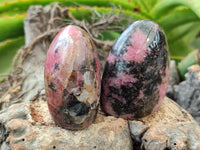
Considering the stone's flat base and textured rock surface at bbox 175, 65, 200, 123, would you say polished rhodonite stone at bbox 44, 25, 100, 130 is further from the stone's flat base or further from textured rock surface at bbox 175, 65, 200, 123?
textured rock surface at bbox 175, 65, 200, 123

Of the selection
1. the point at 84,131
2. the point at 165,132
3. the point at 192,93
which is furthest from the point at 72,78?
the point at 192,93

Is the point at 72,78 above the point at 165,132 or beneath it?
above

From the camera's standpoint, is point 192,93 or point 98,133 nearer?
point 98,133

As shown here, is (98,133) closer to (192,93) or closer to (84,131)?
(84,131)

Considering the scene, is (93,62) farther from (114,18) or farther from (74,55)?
(114,18)

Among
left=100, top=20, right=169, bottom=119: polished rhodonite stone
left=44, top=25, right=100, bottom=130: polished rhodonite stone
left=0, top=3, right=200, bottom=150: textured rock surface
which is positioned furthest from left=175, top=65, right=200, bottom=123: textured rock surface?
left=44, top=25, right=100, bottom=130: polished rhodonite stone

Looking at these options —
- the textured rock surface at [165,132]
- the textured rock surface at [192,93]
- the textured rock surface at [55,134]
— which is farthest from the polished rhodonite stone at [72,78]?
the textured rock surface at [192,93]
